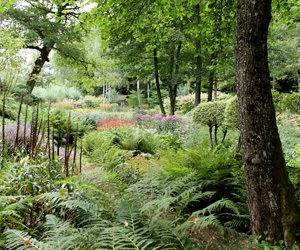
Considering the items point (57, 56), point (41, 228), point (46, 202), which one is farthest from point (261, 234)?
point (57, 56)

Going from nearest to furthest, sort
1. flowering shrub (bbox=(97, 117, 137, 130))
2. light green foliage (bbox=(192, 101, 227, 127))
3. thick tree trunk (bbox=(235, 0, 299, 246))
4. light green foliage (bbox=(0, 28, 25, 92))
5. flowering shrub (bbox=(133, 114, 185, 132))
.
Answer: thick tree trunk (bbox=(235, 0, 299, 246)) → light green foliage (bbox=(192, 101, 227, 127)) → light green foliage (bbox=(0, 28, 25, 92)) → flowering shrub (bbox=(97, 117, 137, 130)) → flowering shrub (bbox=(133, 114, 185, 132))

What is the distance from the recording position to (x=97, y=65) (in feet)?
50.2

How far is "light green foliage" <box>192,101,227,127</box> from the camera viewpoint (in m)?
4.82

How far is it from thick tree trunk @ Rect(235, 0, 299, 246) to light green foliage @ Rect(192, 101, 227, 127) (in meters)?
3.32

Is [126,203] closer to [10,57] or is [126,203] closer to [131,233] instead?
[131,233]

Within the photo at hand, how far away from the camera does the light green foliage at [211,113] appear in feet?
15.8

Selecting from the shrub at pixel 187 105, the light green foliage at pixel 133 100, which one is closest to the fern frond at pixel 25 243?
the shrub at pixel 187 105

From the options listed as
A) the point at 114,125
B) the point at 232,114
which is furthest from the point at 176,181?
the point at 114,125

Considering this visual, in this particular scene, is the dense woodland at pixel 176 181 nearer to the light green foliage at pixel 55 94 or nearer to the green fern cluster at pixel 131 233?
the green fern cluster at pixel 131 233

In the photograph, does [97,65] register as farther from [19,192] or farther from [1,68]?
[19,192]

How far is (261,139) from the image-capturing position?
1522 mm

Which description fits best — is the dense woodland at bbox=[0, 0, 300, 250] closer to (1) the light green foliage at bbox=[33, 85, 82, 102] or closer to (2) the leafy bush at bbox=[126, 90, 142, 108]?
(1) the light green foliage at bbox=[33, 85, 82, 102]

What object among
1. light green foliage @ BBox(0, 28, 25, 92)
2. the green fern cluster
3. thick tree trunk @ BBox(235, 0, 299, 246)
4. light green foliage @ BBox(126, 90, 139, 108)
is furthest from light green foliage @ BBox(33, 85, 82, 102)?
thick tree trunk @ BBox(235, 0, 299, 246)

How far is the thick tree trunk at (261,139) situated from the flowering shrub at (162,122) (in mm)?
7136
